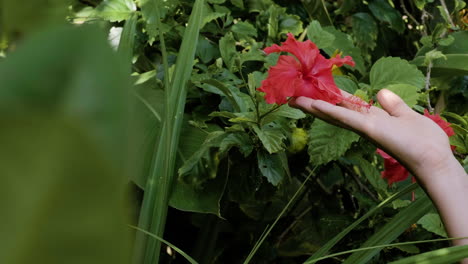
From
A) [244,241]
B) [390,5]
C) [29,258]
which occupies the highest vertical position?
[29,258]

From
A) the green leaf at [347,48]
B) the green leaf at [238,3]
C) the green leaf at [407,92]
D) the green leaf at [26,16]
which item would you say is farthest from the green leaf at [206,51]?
the green leaf at [26,16]

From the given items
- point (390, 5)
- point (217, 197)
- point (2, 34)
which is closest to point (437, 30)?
point (390, 5)

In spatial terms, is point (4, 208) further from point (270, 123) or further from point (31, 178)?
point (270, 123)

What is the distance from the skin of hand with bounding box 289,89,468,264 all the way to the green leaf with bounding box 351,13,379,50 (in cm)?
62

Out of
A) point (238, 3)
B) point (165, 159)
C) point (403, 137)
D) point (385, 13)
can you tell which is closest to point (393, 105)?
point (403, 137)

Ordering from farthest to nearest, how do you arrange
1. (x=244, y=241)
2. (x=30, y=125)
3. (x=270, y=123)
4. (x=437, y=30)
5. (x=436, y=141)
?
1. (x=244, y=241)
2. (x=437, y=30)
3. (x=270, y=123)
4. (x=436, y=141)
5. (x=30, y=125)

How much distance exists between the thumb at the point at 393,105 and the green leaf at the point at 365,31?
1.84ft

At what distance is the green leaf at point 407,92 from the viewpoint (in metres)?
0.73

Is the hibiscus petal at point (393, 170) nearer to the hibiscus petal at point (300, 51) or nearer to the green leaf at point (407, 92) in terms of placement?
the green leaf at point (407, 92)

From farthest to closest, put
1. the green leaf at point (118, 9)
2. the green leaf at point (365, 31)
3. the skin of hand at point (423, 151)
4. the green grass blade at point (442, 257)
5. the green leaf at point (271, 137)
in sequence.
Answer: the green leaf at point (365, 31) < the green leaf at point (118, 9) < the green leaf at point (271, 137) < the skin of hand at point (423, 151) < the green grass blade at point (442, 257)

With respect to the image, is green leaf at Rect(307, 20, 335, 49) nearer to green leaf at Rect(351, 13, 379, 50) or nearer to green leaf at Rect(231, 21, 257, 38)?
green leaf at Rect(231, 21, 257, 38)

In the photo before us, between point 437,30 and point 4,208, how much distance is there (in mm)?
1004

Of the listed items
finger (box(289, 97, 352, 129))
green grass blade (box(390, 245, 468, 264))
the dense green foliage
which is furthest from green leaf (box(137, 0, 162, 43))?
green grass blade (box(390, 245, 468, 264))

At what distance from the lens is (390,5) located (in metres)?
1.25
